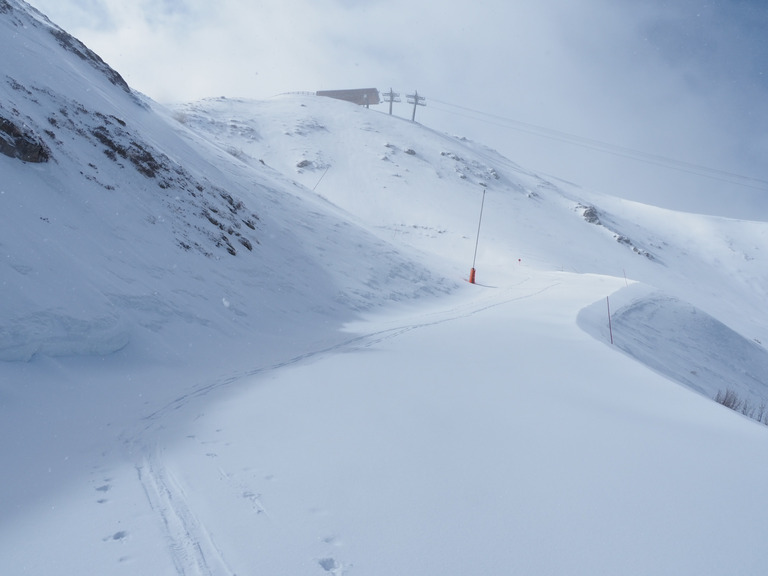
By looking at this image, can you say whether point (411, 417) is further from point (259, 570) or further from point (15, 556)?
point (15, 556)

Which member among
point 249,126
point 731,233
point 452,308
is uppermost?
point 249,126

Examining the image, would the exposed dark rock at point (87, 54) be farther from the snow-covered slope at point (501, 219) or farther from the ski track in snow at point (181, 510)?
the ski track in snow at point (181, 510)

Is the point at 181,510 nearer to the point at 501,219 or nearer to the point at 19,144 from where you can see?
the point at 19,144

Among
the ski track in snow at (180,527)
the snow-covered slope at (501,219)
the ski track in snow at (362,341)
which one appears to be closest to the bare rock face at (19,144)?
the ski track in snow at (362,341)

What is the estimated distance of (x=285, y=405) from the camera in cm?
442

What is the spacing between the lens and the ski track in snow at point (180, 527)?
7.16 ft

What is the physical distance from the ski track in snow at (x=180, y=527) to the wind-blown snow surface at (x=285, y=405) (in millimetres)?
13

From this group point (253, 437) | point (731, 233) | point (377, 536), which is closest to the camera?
point (377, 536)

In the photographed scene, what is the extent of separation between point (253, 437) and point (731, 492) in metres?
3.43

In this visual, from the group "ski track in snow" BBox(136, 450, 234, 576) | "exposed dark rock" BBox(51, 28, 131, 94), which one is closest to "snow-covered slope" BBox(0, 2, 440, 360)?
"exposed dark rock" BBox(51, 28, 131, 94)

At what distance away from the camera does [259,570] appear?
212 cm

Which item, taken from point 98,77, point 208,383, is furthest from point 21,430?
point 98,77

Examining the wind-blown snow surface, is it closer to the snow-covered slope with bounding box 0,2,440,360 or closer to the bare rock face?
the snow-covered slope with bounding box 0,2,440,360

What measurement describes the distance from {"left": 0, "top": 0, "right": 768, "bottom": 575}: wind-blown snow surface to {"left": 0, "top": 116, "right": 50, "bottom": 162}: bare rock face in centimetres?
22
